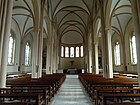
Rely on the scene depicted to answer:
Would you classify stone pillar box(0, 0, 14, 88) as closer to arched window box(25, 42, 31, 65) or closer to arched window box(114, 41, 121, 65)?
arched window box(25, 42, 31, 65)

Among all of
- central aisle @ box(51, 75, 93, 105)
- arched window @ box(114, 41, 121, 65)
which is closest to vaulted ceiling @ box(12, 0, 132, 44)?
arched window @ box(114, 41, 121, 65)

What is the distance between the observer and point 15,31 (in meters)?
21.0

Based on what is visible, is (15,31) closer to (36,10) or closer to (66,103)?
(36,10)

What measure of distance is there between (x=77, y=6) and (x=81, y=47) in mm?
15226

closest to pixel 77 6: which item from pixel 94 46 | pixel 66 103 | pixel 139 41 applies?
pixel 94 46

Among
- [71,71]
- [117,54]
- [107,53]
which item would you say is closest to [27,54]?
[71,71]

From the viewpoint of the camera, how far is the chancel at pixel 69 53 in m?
5.25

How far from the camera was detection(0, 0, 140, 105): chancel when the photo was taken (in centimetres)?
525

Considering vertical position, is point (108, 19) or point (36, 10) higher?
point (36, 10)

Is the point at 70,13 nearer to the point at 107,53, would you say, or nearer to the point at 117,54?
the point at 117,54

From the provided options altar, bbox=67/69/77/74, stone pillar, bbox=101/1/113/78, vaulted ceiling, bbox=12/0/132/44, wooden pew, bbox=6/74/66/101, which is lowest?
altar, bbox=67/69/77/74

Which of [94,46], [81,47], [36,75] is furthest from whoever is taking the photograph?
[81,47]

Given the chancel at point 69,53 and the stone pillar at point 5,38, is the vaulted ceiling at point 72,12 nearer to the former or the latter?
the chancel at point 69,53

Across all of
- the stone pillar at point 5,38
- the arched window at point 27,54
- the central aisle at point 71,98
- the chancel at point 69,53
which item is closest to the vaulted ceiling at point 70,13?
the chancel at point 69,53
